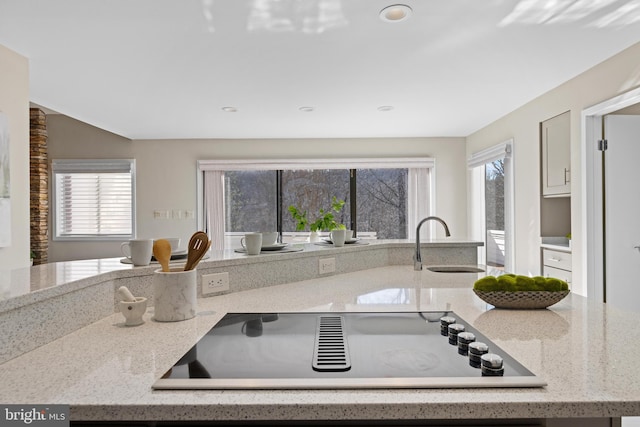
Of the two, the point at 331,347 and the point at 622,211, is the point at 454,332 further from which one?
the point at 622,211

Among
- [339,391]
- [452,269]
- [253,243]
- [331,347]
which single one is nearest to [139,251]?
[253,243]

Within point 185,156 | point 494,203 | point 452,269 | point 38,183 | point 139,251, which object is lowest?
point 452,269

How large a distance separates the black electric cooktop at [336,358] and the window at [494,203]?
13.0 feet

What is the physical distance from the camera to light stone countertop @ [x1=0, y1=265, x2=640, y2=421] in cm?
64

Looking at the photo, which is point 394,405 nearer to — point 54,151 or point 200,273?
point 200,273

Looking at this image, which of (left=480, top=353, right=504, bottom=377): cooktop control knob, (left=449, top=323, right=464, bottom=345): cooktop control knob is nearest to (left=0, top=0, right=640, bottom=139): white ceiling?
(left=449, top=323, right=464, bottom=345): cooktop control knob

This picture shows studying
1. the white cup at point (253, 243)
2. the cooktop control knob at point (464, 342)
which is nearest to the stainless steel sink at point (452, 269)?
the white cup at point (253, 243)

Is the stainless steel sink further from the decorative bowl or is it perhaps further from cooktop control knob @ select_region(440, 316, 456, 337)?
cooktop control knob @ select_region(440, 316, 456, 337)

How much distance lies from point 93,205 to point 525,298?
6.32 metres

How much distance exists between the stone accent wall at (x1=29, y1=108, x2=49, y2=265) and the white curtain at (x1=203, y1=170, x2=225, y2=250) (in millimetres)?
2159

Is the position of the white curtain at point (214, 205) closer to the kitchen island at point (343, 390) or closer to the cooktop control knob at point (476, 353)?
the kitchen island at point (343, 390)

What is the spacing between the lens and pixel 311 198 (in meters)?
6.35

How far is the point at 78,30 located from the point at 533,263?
429 centimetres

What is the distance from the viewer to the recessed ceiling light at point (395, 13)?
220 cm
